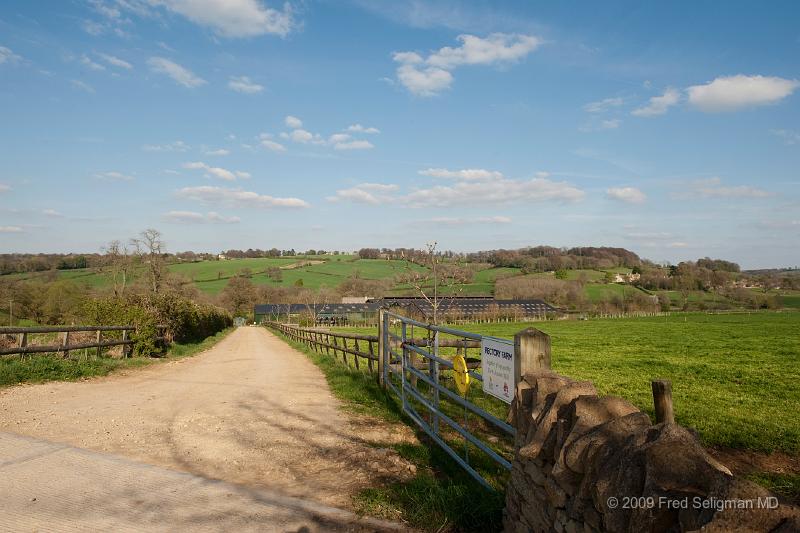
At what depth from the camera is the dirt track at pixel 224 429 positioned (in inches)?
211

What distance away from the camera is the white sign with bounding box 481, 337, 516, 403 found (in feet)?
13.9

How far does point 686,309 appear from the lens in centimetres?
8794

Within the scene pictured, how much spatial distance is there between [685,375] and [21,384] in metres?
17.5

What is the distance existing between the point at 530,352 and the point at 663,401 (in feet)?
3.27

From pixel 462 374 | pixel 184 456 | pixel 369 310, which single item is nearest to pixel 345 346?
pixel 184 456

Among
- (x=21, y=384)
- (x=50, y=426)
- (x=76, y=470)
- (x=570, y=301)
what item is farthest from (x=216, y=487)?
(x=570, y=301)

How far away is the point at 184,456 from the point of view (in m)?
5.84

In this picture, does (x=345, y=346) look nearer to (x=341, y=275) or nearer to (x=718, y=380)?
(x=718, y=380)

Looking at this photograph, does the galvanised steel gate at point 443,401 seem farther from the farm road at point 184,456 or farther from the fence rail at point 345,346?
the fence rail at point 345,346

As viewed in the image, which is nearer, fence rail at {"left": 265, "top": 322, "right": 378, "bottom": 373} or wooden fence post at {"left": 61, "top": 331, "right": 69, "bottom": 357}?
fence rail at {"left": 265, "top": 322, "right": 378, "bottom": 373}

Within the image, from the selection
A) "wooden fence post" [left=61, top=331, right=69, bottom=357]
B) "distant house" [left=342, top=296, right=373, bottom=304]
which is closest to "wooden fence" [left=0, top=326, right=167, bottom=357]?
"wooden fence post" [left=61, top=331, right=69, bottom=357]

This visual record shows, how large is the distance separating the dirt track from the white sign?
1.53m

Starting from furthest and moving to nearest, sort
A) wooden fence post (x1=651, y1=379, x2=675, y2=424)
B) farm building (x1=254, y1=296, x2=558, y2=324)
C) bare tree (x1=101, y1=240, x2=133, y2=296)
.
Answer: farm building (x1=254, y1=296, x2=558, y2=324), bare tree (x1=101, y1=240, x2=133, y2=296), wooden fence post (x1=651, y1=379, x2=675, y2=424)

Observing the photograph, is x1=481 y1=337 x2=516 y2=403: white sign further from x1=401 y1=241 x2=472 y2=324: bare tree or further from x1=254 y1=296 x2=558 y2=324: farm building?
x1=254 y1=296 x2=558 y2=324: farm building
